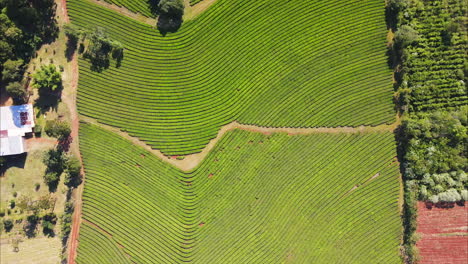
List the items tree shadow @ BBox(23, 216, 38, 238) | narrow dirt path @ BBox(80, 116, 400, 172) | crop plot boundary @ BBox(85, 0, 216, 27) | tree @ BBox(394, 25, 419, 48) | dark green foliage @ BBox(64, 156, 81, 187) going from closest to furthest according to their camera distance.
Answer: tree @ BBox(394, 25, 419, 48)
dark green foliage @ BBox(64, 156, 81, 187)
crop plot boundary @ BBox(85, 0, 216, 27)
narrow dirt path @ BBox(80, 116, 400, 172)
tree shadow @ BBox(23, 216, 38, 238)

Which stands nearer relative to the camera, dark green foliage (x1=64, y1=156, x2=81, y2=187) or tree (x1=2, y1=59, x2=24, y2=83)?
tree (x1=2, y1=59, x2=24, y2=83)

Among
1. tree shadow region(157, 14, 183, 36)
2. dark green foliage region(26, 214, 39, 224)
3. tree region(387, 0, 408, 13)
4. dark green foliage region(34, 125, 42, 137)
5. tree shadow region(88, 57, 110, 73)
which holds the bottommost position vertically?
dark green foliage region(26, 214, 39, 224)

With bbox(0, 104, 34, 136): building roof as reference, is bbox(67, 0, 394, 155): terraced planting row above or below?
above

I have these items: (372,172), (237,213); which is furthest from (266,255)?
(372,172)

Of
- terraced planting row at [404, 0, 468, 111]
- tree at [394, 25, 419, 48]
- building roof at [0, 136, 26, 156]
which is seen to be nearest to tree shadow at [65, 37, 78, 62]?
building roof at [0, 136, 26, 156]

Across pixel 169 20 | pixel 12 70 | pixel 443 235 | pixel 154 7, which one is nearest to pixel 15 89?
pixel 12 70

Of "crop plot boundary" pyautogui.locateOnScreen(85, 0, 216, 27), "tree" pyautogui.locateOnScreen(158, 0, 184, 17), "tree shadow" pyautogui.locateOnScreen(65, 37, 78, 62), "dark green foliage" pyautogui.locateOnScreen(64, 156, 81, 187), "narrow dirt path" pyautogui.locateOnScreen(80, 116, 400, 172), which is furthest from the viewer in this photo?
"narrow dirt path" pyautogui.locateOnScreen(80, 116, 400, 172)

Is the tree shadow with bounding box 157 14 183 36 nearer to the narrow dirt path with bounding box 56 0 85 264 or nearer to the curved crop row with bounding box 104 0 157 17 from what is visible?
the curved crop row with bounding box 104 0 157 17
